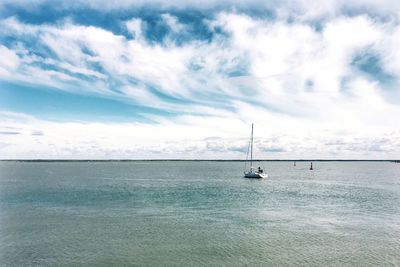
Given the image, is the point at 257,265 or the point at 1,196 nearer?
the point at 257,265

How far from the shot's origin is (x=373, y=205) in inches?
2270

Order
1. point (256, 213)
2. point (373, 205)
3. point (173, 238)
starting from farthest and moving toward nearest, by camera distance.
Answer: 1. point (373, 205)
2. point (256, 213)
3. point (173, 238)

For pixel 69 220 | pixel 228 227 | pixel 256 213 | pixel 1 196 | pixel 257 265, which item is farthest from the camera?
pixel 1 196

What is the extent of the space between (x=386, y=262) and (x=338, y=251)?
3952 millimetres

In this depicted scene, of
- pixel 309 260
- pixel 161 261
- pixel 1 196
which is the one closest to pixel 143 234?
pixel 161 261

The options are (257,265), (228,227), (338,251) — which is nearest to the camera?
(257,265)

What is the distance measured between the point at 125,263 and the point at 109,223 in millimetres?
14541

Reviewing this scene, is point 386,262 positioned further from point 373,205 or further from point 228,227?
point 373,205

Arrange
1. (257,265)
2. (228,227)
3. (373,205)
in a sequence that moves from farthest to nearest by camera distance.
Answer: (373,205)
(228,227)
(257,265)

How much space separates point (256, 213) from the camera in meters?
49.0

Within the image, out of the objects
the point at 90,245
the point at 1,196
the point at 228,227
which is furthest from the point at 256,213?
the point at 1,196

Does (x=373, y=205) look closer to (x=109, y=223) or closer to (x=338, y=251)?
(x=338, y=251)

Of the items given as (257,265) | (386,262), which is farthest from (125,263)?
(386,262)

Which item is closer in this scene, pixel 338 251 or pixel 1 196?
pixel 338 251
